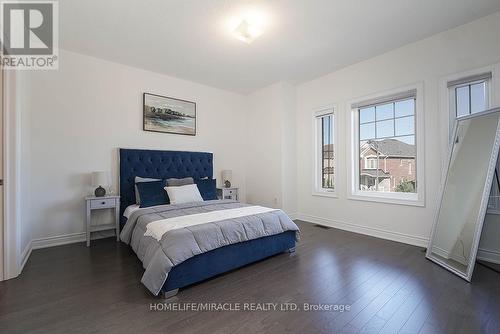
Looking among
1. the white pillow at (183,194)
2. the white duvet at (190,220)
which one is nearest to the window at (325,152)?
the white duvet at (190,220)

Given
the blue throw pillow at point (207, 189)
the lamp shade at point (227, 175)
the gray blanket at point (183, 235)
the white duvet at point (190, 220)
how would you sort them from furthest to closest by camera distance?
the lamp shade at point (227, 175) < the blue throw pillow at point (207, 189) < the white duvet at point (190, 220) < the gray blanket at point (183, 235)

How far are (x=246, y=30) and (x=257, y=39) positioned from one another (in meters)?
0.48

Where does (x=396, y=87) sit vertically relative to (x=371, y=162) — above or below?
above

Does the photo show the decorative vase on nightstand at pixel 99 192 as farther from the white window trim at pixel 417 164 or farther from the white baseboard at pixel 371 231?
the white window trim at pixel 417 164

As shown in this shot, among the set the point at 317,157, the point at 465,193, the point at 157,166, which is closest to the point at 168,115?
the point at 157,166

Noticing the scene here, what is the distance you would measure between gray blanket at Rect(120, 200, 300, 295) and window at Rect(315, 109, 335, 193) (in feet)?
5.85

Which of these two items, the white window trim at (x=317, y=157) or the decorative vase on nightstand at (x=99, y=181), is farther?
the white window trim at (x=317, y=157)

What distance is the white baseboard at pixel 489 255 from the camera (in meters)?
2.54

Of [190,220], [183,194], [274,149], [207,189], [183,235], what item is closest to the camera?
[183,235]

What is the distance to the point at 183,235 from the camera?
2.05m

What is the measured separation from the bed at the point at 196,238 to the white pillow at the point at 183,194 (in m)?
0.17

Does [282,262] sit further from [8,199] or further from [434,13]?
[434,13]

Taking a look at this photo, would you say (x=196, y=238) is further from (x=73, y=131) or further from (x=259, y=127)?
(x=259, y=127)

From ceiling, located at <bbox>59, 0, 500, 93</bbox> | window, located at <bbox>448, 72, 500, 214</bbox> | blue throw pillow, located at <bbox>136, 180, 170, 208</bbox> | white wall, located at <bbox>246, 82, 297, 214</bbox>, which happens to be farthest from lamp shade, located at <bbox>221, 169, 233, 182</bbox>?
window, located at <bbox>448, 72, 500, 214</bbox>
